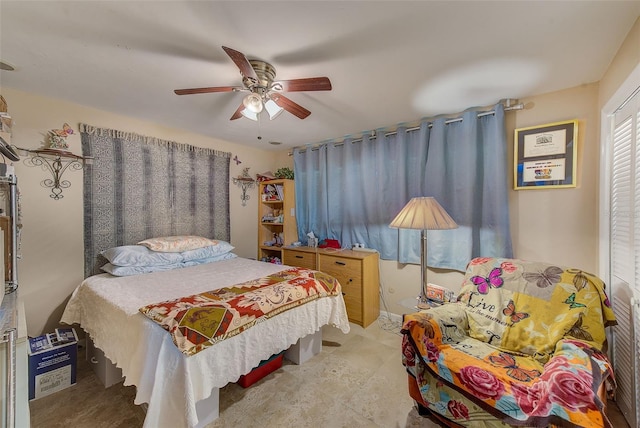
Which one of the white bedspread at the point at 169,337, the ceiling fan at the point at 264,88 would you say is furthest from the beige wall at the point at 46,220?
the ceiling fan at the point at 264,88

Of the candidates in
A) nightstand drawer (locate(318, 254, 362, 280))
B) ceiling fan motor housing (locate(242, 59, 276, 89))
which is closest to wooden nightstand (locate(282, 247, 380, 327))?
nightstand drawer (locate(318, 254, 362, 280))

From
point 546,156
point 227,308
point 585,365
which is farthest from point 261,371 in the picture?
point 546,156

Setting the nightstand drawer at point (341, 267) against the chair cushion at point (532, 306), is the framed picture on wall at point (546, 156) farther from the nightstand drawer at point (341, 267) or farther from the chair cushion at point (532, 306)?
the nightstand drawer at point (341, 267)

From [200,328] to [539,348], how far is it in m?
1.92

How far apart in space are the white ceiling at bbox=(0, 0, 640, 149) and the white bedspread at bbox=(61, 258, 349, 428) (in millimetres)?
1553

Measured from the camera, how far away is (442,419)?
1.42 meters

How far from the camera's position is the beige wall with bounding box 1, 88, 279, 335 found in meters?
2.09

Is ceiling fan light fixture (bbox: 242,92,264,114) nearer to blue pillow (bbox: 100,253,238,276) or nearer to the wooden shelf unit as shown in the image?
blue pillow (bbox: 100,253,238,276)

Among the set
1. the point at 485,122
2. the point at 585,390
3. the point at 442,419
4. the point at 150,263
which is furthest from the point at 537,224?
the point at 150,263

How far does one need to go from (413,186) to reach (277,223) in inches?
78.7

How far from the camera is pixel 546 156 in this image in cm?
211

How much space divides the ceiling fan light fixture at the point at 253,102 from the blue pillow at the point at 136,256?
5.64 ft

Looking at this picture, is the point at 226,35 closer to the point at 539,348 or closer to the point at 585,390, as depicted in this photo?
the point at 585,390

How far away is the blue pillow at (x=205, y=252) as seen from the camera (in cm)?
264
